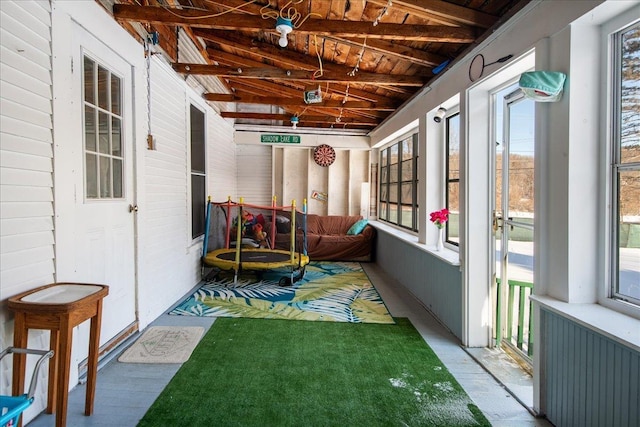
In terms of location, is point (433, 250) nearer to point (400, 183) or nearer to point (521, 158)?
point (521, 158)

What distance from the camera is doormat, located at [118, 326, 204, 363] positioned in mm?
2820

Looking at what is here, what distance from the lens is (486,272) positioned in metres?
3.19

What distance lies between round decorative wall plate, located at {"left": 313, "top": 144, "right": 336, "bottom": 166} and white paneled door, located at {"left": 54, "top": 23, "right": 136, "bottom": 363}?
5138 mm

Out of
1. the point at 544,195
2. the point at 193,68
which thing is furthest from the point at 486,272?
the point at 193,68

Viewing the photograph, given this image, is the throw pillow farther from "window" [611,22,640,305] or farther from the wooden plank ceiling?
"window" [611,22,640,305]

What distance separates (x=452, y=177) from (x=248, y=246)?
11.6ft

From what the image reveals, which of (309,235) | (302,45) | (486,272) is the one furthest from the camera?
(309,235)

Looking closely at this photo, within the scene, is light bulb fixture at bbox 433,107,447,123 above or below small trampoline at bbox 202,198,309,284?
above

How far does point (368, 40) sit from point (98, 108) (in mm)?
2608

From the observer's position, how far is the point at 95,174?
2670 mm

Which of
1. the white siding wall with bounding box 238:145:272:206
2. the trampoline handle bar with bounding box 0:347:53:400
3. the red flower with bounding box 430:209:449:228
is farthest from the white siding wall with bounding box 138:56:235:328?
the red flower with bounding box 430:209:449:228

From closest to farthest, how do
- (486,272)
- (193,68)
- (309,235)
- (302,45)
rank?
(486,272) → (193,68) → (302,45) → (309,235)

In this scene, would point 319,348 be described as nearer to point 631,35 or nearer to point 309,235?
point 631,35

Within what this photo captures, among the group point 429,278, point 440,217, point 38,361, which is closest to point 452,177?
point 440,217
